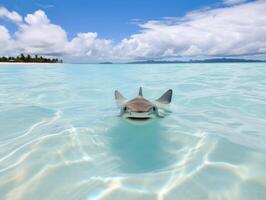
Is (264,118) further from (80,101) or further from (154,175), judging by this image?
(80,101)

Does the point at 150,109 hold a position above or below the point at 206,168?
above

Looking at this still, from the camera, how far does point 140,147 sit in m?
4.79

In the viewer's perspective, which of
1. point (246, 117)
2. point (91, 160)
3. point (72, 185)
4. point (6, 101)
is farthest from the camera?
point (6, 101)

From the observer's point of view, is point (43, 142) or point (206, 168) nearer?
point (206, 168)

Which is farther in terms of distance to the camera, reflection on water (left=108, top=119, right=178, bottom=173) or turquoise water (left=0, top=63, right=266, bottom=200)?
reflection on water (left=108, top=119, right=178, bottom=173)

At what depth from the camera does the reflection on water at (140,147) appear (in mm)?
3930

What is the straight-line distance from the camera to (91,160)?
4.12 meters

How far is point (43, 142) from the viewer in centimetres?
493

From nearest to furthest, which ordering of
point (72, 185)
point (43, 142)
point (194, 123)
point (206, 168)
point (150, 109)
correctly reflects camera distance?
point (72, 185)
point (206, 168)
point (150, 109)
point (43, 142)
point (194, 123)

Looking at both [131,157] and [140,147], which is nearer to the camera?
[131,157]

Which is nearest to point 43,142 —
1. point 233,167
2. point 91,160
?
point 91,160

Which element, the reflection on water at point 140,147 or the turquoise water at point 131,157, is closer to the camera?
the turquoise water at point 131,157

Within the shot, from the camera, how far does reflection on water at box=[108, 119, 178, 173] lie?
3930 millimetres

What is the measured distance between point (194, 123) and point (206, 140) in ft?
5.03
